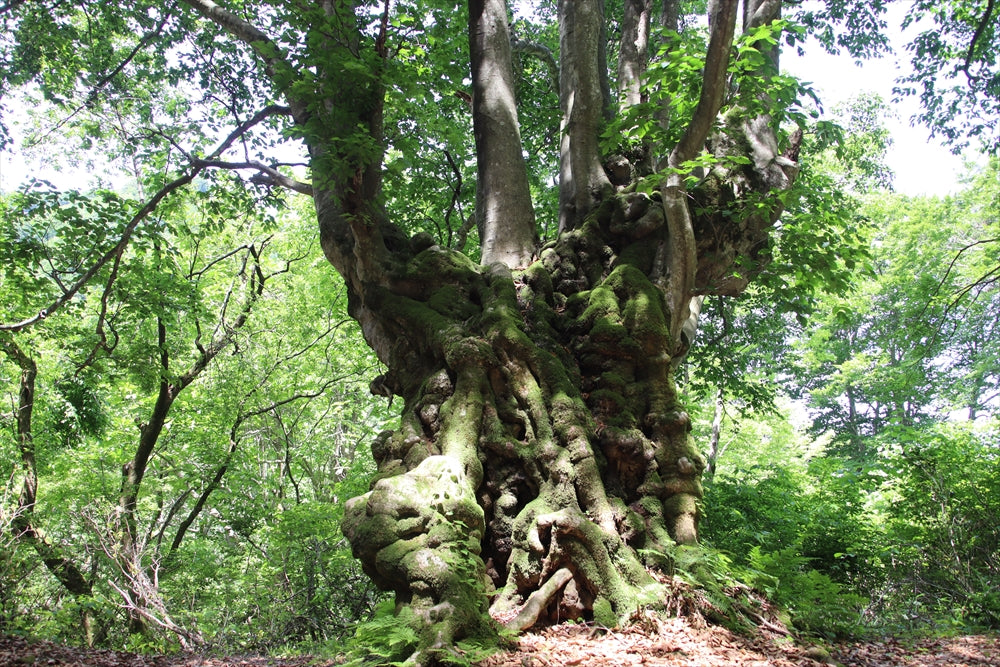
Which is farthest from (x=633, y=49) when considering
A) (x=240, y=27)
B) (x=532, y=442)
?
(x=532, y=442)

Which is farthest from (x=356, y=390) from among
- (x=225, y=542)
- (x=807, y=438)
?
(x=807, y=438)

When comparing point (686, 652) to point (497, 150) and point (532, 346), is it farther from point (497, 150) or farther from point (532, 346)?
point (497, 150)

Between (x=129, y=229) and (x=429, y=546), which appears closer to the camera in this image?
(x=429, y=546)

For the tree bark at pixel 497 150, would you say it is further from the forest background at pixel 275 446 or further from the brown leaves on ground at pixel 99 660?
the brown leaves on ground at pixel 99 660

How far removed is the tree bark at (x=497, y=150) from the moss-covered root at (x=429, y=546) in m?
2.68

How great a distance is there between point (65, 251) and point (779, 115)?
26.5 ft

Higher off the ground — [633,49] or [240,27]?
[633,49]

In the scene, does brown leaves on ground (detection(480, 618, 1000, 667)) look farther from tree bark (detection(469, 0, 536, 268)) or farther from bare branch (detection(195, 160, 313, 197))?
bare branch (detection(195, 160, 313, 197))

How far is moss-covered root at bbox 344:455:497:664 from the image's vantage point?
313 centimetres

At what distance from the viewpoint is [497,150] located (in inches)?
243

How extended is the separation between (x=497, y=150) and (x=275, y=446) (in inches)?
389

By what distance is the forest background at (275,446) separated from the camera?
6.08 metres

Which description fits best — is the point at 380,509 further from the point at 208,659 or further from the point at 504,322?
the point at 208,659

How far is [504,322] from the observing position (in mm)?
4719
